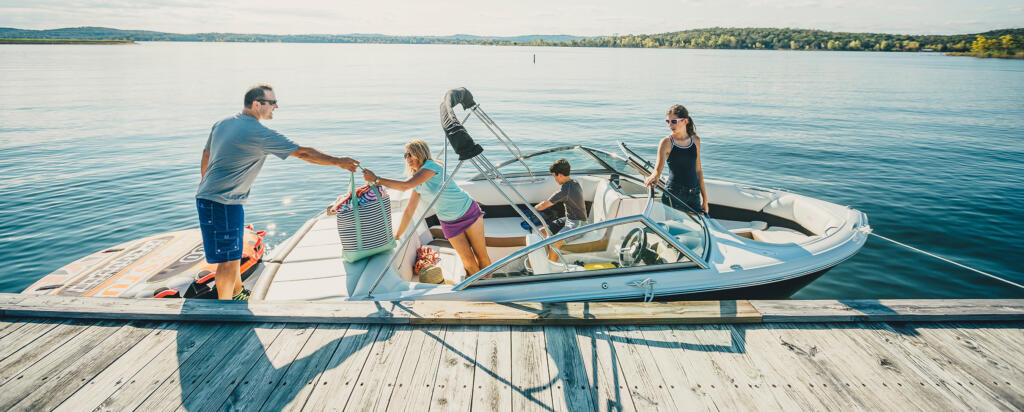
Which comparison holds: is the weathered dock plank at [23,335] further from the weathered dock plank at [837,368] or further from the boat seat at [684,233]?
the weathered dock plank at [837,368]

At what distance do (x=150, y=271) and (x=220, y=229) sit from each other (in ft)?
8.14

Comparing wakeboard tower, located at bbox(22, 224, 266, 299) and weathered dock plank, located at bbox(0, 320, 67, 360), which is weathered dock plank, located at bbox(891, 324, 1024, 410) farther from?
wakeboard tower, located at bbox(22, 224, 266, 299)

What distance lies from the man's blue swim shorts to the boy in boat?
2723 mm

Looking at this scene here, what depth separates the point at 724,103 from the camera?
2436 centimetres

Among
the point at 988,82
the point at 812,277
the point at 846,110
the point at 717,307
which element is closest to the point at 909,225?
the point at 812,277

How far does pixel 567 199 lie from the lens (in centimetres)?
479

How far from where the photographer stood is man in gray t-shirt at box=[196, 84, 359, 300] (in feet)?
10.8

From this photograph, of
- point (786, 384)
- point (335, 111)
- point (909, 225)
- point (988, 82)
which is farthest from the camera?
point (988, 82)

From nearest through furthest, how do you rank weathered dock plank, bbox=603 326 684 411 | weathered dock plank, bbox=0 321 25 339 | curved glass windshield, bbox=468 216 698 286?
weathered dock plank, bbox=603 326 684 411
weathered dock plank, bbox=0 321 25 339
curved glass windshield, bbox=468 216 698 286

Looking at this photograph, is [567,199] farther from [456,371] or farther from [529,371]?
[456,371]

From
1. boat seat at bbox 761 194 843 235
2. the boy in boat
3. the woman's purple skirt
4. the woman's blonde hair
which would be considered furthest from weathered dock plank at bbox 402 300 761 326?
boat seat at bbox 761 194 843 235

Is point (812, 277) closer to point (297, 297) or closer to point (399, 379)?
point (399, 379)

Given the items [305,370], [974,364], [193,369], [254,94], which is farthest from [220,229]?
[974,364]

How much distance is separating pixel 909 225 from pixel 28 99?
119ft
